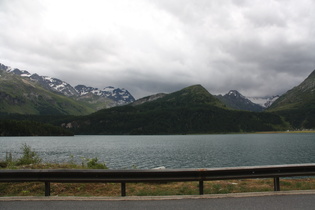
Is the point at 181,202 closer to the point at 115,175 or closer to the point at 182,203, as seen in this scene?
the point at 182,203

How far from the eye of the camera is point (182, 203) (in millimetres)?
10109

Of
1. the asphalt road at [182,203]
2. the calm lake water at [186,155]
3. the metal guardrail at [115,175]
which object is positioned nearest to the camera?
the asphalt road at [182,203]

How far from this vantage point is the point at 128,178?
1127 cm

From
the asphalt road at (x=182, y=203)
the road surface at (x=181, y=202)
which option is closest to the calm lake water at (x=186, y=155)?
the road surface at (x=181, y=202)

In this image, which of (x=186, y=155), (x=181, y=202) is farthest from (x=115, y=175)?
(x=186, y=155)

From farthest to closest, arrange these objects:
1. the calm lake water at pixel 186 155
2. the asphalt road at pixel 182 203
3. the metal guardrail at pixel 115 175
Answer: the calm lake water at pixel 186 155
the metal guardrail at pixel 115 175
the asphalt road at pixel 182 203

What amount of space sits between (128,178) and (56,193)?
15.0 ft

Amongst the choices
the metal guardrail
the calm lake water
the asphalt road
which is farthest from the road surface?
the calm lake water

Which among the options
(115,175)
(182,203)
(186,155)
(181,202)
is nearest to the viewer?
(182,203)

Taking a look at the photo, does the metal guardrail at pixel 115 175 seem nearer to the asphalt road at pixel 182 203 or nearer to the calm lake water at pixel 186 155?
the asphalt road at pixel 182 203

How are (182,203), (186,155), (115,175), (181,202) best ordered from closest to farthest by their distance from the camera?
(182,203), (181,202), (115,175), (186,155)

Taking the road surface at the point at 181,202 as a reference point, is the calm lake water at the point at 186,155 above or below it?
below

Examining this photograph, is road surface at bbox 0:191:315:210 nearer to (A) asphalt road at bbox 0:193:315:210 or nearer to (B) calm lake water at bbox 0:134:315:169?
(A) asphalt road at bbox 0:193:315:210

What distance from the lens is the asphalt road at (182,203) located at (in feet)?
31.4
